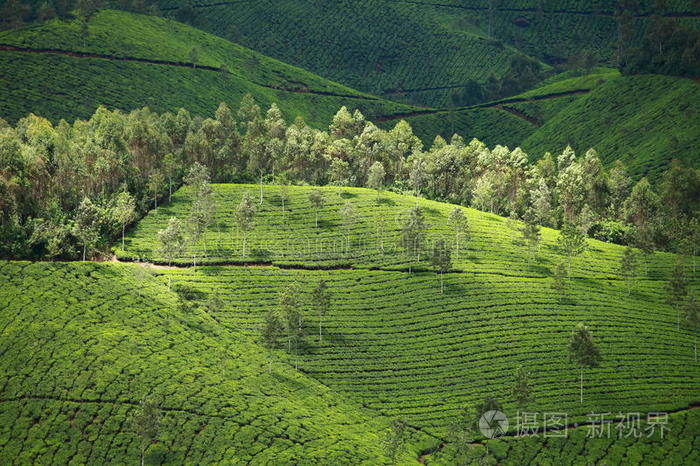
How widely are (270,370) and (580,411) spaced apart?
4330 cm

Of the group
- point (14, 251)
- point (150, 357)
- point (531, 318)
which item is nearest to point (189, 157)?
point (14, 251)

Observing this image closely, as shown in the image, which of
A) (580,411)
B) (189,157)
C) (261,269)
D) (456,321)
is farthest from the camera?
(189,157)

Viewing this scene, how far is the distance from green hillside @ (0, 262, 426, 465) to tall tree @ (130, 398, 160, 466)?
1.17m

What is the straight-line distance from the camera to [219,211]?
522 feet

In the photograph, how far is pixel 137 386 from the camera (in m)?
108

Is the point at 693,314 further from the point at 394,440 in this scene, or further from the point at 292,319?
the point at 292,319

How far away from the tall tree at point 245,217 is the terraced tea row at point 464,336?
32.3ft

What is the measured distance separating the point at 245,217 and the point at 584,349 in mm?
63485

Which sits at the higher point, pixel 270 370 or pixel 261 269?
pixel 261 269

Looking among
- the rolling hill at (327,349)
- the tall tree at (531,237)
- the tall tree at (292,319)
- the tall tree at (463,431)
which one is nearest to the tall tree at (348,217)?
the rolling hill at (327,349)

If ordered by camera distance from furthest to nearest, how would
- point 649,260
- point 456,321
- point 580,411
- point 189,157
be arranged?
point 189,157 < point 649,260 < point 456,321 < point 580,411

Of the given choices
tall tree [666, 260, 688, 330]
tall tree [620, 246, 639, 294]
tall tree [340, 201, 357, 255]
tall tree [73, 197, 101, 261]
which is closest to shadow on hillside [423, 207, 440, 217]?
tall tree [340, 201, 357, 255]

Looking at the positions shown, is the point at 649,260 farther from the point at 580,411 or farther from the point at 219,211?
the point at 219,211

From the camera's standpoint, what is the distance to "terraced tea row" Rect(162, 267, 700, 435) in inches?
4569
